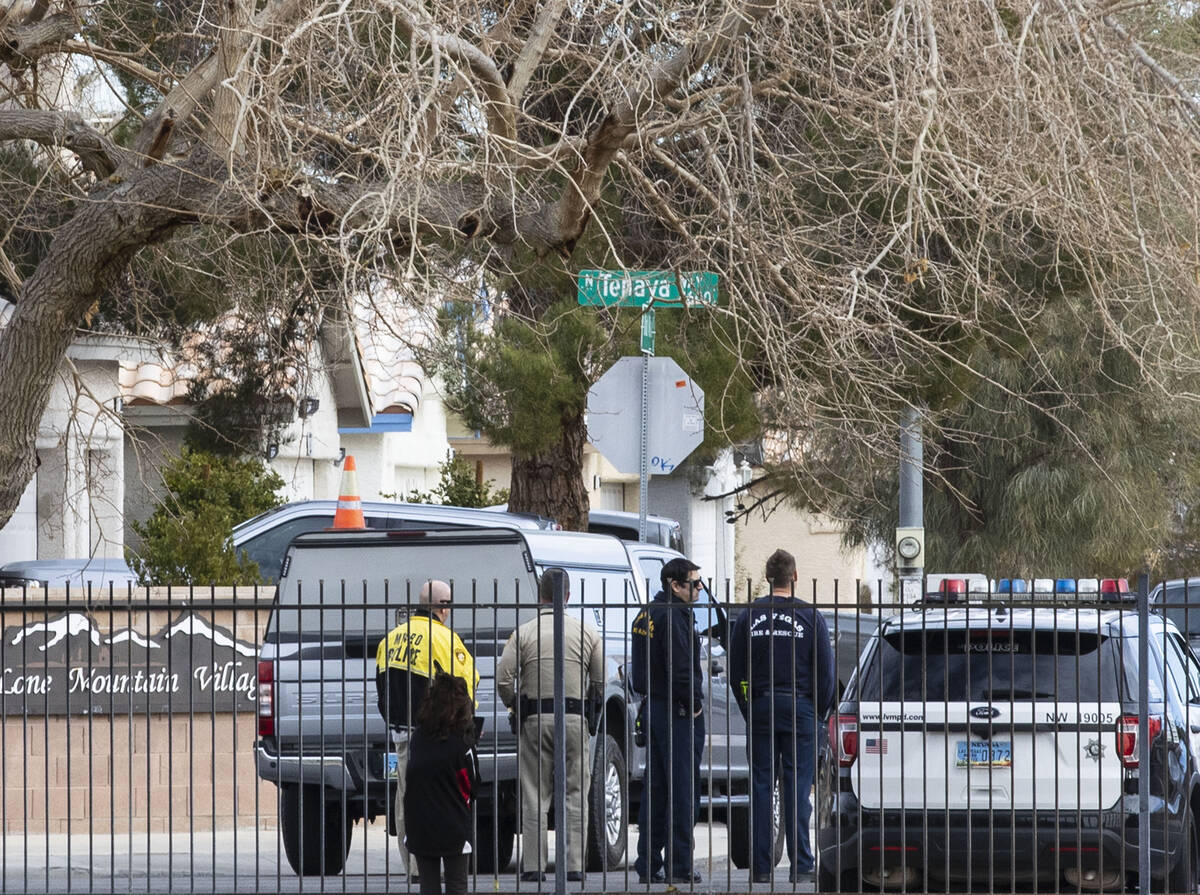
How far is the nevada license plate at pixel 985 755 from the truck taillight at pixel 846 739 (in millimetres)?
532

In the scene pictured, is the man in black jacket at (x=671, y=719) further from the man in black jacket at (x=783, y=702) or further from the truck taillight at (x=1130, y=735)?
the truck taillight at (x=1130, y=735)

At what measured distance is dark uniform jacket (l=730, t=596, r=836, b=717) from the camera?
30.7ft

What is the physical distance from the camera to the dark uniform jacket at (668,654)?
30.7 ft

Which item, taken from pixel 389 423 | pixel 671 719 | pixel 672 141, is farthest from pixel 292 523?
pixel 389 423

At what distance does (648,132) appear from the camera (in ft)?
30.3

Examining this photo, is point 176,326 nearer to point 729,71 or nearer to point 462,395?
point 462,395

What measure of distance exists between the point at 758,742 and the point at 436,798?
8.12 ft

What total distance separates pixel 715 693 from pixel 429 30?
580 cm

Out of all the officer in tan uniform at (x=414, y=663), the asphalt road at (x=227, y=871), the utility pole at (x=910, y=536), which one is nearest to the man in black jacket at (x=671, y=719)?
the asphalt road at (x=227, y=871)

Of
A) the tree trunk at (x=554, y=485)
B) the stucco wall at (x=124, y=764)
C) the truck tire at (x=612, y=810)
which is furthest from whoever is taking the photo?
the tree trunk at (x=554, y=485)

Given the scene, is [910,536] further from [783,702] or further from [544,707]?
[544,707]

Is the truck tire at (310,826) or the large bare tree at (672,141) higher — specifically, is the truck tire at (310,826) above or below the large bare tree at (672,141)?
below

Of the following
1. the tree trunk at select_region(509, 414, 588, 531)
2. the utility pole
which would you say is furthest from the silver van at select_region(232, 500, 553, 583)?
the utility pole

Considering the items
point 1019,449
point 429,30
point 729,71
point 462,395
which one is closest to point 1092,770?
point 429,30
